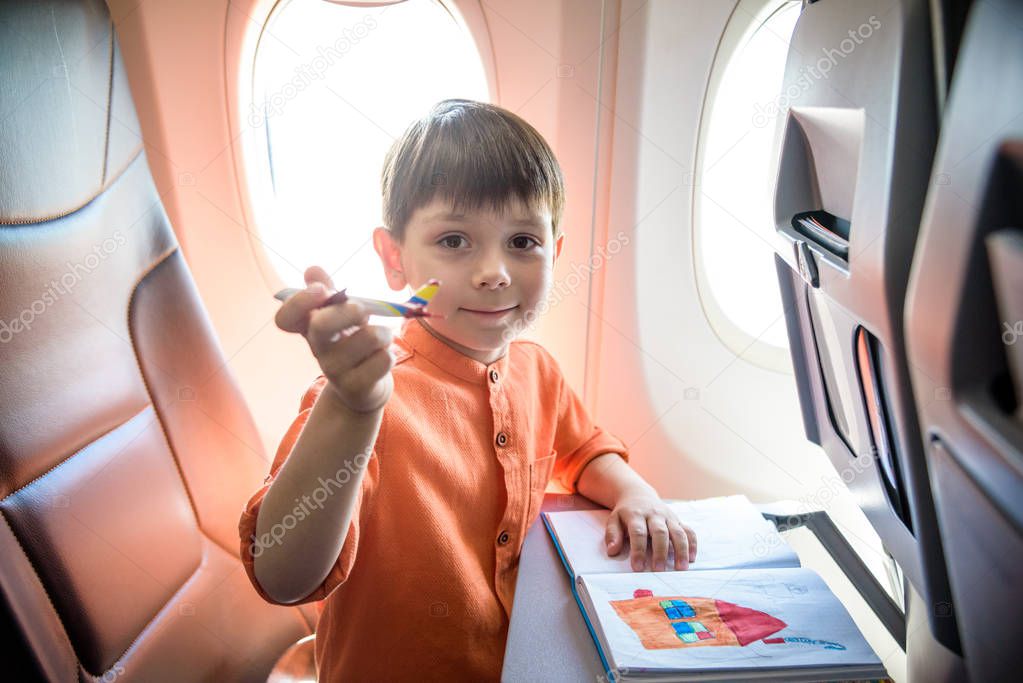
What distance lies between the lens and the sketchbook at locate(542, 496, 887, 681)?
28.8 inches

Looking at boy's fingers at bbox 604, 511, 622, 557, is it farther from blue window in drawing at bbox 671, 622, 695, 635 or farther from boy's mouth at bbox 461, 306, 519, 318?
boy's mouth at bbox 461, 306, 519, 318

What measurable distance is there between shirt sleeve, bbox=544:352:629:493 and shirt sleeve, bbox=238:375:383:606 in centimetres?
48

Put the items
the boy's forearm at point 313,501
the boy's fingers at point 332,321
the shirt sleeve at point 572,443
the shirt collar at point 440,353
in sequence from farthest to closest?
1. the shirt sleeve at point 572,443
2. the shirt collar at point 440,353
3. the boy's forearm at point 313,501
4. the boy's fingers at point 332,321

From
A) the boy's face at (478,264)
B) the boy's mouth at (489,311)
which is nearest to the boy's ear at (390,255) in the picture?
the boy's face at (478,264)

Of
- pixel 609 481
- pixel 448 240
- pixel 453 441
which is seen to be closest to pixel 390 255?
pixel 448 240

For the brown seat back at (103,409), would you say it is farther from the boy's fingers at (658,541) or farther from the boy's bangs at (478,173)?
the boy's fingers at (658,541)

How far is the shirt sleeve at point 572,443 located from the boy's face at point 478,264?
267 mm

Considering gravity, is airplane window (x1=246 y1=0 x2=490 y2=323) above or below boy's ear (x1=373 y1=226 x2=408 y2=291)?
above

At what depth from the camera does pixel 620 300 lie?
1731 mm

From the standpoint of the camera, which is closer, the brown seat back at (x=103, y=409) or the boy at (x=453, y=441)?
the brown seat back at (x=103, y=409)

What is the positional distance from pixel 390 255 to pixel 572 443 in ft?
1.60

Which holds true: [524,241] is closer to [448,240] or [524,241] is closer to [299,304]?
[448,240]

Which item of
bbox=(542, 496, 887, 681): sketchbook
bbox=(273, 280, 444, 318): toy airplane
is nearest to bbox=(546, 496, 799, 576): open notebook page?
bbox=(542, 496, 887, 681): sketchbook

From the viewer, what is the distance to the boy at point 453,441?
98cm
